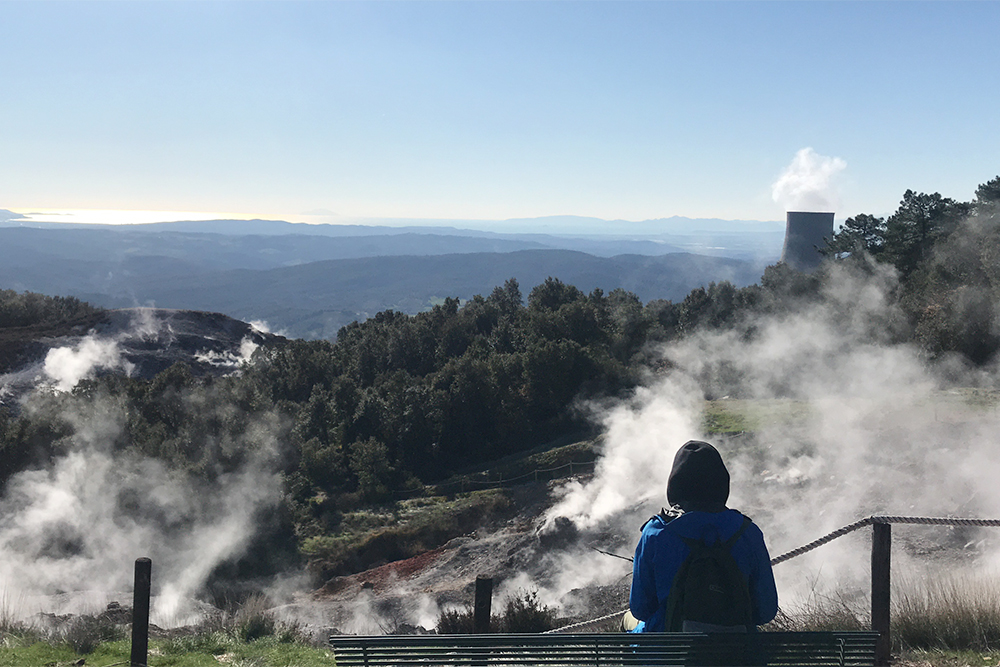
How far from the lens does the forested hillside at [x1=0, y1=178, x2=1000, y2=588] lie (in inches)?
889

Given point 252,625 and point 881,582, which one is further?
point 252,625

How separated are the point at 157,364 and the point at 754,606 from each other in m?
41.2

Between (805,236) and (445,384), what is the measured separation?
32.8 m

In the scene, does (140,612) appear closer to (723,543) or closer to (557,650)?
(557,650)

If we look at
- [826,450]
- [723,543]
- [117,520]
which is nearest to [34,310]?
[117,520]

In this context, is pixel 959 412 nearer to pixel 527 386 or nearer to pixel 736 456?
pixel 736 456

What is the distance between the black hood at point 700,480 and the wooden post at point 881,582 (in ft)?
7.30

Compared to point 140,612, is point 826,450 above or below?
below

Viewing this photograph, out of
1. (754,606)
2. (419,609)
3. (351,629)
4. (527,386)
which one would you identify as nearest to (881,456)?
(419,609)

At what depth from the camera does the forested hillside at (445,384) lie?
74.1 feet

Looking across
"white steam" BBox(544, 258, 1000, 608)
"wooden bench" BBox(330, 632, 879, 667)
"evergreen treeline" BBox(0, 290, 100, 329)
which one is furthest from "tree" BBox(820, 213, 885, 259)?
"evergreen treeline" BBox(0, 290, 100, 329)

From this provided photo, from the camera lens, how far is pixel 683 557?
3291 millimetres

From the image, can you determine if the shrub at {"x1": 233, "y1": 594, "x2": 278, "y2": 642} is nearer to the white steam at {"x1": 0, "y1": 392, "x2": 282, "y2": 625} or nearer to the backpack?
the backpack

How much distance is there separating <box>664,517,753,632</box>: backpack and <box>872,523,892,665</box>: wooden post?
2119 millimetres
